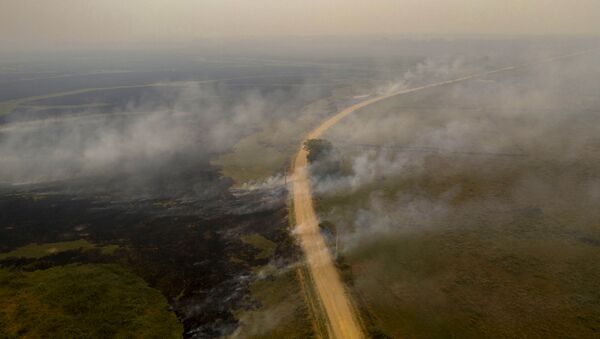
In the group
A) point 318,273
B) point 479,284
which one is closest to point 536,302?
point 479,284

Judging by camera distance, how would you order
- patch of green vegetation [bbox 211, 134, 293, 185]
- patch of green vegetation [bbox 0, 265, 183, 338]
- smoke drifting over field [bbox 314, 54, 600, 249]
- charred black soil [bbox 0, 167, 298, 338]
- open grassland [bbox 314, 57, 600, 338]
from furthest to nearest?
patch of green vegetation [bbox 211, 134, 293, 185]
smoke drifting over field [bbox 314, 54, 600, 249]
charred black soil [bbox 0, 167, 298, 338]
open grassland [bbox 314, 57, 600, 338]
patch of green vegetation [bbox 0, 265, 183, 338]

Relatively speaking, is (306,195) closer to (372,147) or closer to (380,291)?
(380,291)

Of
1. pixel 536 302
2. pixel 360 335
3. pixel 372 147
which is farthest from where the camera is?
pixel 372 147

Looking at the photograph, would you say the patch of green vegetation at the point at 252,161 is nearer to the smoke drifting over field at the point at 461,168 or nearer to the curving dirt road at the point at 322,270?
the curving dirt road at the point at 322,270

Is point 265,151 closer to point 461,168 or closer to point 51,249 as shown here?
point 461,168

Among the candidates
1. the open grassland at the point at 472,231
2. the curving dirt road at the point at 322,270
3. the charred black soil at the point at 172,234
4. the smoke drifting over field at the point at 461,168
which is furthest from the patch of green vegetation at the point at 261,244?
the smoke drifting over field at the point at 461,168

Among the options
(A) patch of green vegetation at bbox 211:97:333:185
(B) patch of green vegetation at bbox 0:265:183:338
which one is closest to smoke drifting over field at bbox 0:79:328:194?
(A) patch of green vegetation at bbox 211:97:333:185

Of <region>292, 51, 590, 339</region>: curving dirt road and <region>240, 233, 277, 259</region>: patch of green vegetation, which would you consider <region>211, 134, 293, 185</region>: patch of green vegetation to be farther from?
<region>240, 233, 277, 259</region>: patch of green vegetation
